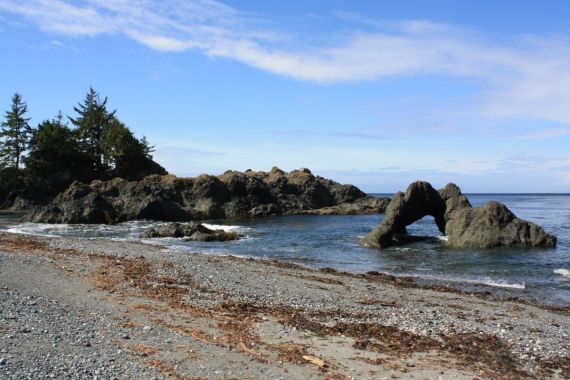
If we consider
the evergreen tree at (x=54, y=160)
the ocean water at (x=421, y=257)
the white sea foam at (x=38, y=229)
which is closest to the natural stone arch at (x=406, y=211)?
the ocean water at (x=421, y=257)

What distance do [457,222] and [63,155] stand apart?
197 feet

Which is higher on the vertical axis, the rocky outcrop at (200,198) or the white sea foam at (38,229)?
the rocky outcrop at (200,198)

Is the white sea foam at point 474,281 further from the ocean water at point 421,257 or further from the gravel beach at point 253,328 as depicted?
the gravel beach at point 253,328

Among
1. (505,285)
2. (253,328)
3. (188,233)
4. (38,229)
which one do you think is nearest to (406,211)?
(505,285)

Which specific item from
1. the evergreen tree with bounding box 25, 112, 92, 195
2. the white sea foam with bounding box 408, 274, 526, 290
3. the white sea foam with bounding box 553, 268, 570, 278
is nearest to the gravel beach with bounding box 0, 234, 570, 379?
the white sea foam with bounding box 408, 274, 526, 290

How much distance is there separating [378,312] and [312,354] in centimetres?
483

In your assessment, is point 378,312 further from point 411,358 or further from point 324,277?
point 324,277

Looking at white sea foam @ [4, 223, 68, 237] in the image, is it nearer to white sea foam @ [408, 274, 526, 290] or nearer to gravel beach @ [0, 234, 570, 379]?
gravel beach @ [0, 234, 570, 379]

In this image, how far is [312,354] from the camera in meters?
9.38

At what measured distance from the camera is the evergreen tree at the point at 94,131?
7706 cm

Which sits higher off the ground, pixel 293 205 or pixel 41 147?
pixel 41 147

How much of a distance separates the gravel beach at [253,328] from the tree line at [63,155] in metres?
56.6

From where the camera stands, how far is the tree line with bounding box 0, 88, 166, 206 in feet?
228

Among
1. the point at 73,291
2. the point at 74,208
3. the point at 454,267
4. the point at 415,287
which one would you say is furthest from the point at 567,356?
the point at 74,208
